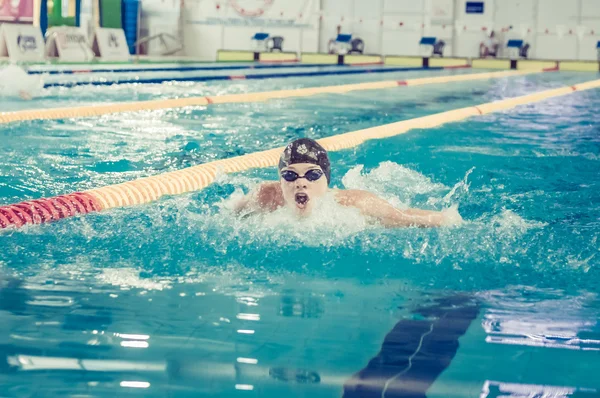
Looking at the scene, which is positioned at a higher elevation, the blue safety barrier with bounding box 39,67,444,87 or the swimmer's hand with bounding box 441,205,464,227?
the blue safety barrier with bounding box 39,67,444,87

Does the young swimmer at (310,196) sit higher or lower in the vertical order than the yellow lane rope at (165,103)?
lower

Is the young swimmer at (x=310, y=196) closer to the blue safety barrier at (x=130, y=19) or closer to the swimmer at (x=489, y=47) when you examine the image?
the blue safety barrier at (x=130, y=19)

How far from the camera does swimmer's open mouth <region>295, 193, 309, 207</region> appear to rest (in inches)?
136

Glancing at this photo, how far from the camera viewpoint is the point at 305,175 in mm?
3480

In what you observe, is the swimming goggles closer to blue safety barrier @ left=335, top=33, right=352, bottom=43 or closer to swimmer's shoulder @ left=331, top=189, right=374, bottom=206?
swimmer's shoulder @ left=331, top=189, right=374, bottom=206

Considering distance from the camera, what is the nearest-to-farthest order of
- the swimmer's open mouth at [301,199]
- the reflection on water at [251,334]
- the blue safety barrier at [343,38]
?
the reflection on water at [251,334] < the swimmer's open mouth at [301,199] < the blue safety barrier at [343,38]

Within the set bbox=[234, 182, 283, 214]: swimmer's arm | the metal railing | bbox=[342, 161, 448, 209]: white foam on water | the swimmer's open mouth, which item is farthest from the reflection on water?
the metal railing

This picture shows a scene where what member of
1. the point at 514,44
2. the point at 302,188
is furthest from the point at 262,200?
the point at 514,44

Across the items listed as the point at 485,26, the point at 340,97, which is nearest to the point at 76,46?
the point at 340,97

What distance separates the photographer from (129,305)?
245cm

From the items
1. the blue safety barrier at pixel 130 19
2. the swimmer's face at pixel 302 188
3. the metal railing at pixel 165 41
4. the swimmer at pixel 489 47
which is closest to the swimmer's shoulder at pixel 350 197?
the swimmer's face at pixel 302 188

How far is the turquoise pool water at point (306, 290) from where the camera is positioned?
1950mm

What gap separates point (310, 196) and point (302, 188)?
48 mm

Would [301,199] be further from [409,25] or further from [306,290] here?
[409,25]
